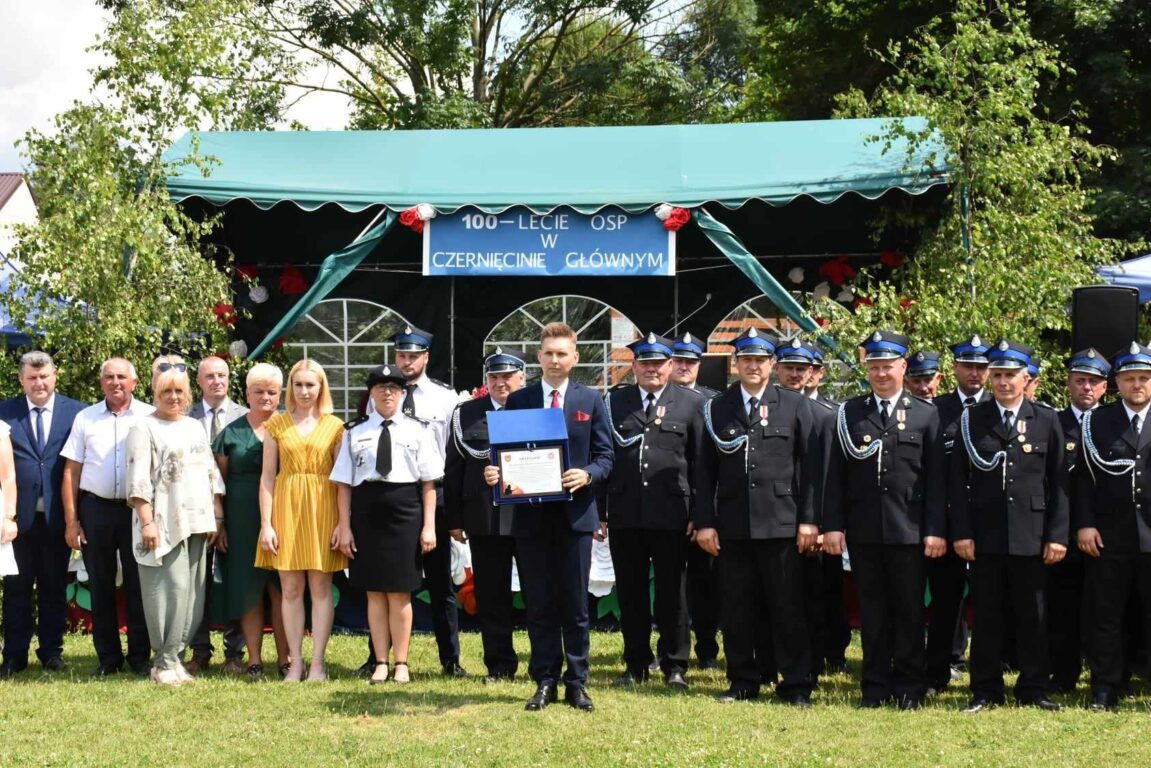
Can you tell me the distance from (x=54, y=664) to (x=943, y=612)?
4.84m

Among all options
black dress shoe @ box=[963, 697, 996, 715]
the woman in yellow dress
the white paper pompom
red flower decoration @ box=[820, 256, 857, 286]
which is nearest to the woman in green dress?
the woman in yellow dress

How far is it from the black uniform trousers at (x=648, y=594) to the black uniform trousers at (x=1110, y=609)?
199 cm

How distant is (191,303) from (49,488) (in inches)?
104

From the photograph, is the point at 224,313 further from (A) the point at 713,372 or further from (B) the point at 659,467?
(B) the point at 659,467

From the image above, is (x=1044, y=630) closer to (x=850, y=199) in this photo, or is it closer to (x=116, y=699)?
(x=116, y=699)

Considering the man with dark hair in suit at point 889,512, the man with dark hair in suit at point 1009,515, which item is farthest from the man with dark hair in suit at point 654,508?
the man with dark hair in suit at point 1009,515

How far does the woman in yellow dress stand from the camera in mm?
6801

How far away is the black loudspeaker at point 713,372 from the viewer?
10102 millimetres

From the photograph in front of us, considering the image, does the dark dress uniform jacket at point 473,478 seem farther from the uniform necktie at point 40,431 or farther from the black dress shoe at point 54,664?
the black dress shoe at point 54,664

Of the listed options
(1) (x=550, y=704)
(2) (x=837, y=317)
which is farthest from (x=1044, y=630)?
(2) (x=837, y=317)

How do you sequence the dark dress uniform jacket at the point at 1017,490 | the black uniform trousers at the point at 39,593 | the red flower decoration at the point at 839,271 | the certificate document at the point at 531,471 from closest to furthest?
the certificate document at the point at 531,471, the dark dress uniform jacket at the point at 1017,490, the black uniform trousers at the point at 39,593, the red flower decoration at the point at 839,271

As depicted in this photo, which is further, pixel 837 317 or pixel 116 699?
pixel 837 317

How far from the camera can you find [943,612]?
22.3 feet

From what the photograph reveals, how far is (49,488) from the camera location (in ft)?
24.0
